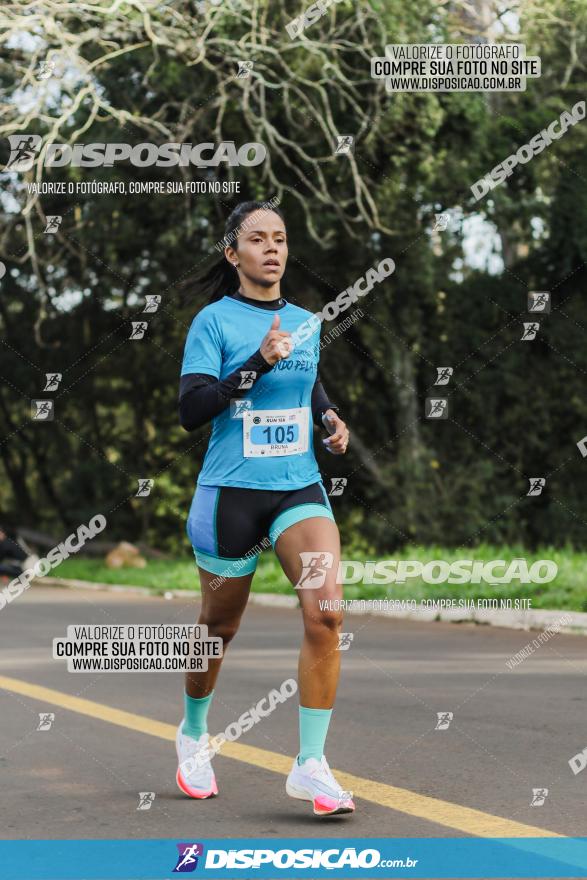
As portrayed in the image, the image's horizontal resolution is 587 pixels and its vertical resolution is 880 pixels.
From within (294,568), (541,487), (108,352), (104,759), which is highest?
(108,352)

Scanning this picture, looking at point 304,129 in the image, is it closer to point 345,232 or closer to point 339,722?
point 345,232

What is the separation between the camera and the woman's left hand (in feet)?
18.6

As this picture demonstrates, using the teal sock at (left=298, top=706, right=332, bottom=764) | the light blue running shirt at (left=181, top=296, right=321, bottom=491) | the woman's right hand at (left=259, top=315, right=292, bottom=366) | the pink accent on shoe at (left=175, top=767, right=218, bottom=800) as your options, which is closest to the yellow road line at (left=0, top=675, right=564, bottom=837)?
the teal sock at (left=298, top=706, right=332, bottom=764)

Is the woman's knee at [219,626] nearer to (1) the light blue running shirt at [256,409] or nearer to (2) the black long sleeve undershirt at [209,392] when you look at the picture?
(1) the light blue running shirt at [256,409]

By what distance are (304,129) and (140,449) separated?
47.3ft

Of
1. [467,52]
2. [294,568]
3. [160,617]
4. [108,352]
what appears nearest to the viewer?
[294,568]

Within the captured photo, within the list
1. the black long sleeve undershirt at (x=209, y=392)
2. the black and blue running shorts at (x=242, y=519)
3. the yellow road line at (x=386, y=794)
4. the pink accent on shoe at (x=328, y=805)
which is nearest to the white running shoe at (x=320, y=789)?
the pink accent on shoe at (x=328, y=805)

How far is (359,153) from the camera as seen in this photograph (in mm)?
22672

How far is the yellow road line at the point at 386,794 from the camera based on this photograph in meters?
5.23

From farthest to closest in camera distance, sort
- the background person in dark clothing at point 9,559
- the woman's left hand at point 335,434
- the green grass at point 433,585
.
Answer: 1. the background person in dark clothing at point 9,559
2. the green grass at point 433,585
3. the woman's left hand at point 335,434

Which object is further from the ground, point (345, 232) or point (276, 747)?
point (345, 232)

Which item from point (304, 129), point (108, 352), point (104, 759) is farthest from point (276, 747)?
A: point (108, 352)

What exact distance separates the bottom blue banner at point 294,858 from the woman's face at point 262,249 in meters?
2.02

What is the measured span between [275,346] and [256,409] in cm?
33
